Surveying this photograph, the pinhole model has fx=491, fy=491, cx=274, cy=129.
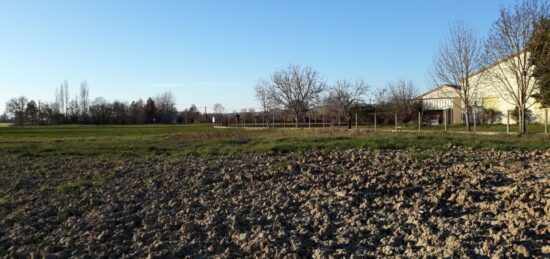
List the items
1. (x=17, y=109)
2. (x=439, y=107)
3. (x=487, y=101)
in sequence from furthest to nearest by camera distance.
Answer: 1. (x=17, y=109)
2. (x=439, y=107)
3. (x=487, y=101)

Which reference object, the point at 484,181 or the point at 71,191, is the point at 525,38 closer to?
the point at 484,181

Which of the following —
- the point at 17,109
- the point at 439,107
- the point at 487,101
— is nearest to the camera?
the point at 487,101

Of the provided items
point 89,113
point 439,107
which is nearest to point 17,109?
point 89,113

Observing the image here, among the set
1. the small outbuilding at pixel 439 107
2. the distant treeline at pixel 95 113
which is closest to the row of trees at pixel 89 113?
the distant treeline at pixel 95 113

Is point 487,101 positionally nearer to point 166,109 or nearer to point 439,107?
point 439,107

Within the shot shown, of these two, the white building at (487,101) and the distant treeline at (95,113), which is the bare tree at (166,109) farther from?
the white building at (487,101)

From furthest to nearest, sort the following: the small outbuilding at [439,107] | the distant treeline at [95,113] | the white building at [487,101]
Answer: the distant treeline at [95,113], the small outbuilding at [439,107], the white building at [487,101]

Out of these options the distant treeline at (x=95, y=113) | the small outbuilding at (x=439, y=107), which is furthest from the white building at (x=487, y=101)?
the distant treeline at (x=95, y=113)

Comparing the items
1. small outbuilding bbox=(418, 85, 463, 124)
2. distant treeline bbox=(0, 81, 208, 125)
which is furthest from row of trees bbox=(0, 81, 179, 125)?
small outbuilding bbox=(418, 85, 463, 124)

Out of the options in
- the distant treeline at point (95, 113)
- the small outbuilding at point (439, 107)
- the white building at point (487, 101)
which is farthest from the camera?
the distant treeline at point (95, 113)

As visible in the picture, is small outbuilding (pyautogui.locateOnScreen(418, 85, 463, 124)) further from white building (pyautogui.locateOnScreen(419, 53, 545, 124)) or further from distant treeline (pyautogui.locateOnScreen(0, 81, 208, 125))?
distant treeline (pyautogui.locateOnScreen(0, 81, 208, 125))

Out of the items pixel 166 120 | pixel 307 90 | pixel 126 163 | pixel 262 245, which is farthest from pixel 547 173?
pixel 166 120

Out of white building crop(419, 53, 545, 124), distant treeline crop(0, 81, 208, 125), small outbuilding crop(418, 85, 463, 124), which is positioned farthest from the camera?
distant treeline crop(0, 81, 208, 125)

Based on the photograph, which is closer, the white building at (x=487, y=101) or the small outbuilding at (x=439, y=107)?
the white building at (x=487, y=101)
